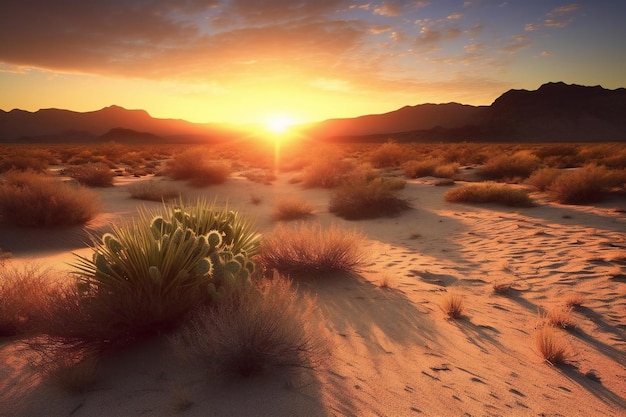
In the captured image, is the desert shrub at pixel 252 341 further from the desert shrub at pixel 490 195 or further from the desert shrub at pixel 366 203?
the desert shrub at pixel 490 195

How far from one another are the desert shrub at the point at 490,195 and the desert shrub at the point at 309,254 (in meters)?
7.49

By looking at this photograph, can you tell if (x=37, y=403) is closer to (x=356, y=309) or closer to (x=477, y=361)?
(x=356, y=309)

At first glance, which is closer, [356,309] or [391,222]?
[356,309]

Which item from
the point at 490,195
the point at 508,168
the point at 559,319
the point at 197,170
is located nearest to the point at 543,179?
the point at 490,195

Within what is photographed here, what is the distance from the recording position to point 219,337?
2.98 metres

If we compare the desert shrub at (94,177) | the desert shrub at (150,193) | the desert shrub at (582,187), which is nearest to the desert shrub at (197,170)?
the desert shrub at (150,193)

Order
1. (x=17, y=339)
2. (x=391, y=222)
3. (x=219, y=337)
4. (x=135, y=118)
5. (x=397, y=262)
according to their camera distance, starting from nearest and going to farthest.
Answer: (x=219, y=337) < (x=17, y=339) < (x=397, y=262) < (x=391, y=222) < (x=135, y=118)

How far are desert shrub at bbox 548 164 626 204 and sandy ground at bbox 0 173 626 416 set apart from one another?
11.1 feet

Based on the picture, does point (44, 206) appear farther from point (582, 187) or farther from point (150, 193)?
point (582, 187)

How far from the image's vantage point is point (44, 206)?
8789 millimetres

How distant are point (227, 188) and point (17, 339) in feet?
44.6

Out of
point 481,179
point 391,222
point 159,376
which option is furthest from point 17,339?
point 481,179

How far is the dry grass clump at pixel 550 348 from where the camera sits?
377 cm

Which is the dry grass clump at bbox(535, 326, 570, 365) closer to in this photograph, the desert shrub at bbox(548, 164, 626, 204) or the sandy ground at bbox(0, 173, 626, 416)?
the sandy ground at bbox(0, 173, 626, 416)
